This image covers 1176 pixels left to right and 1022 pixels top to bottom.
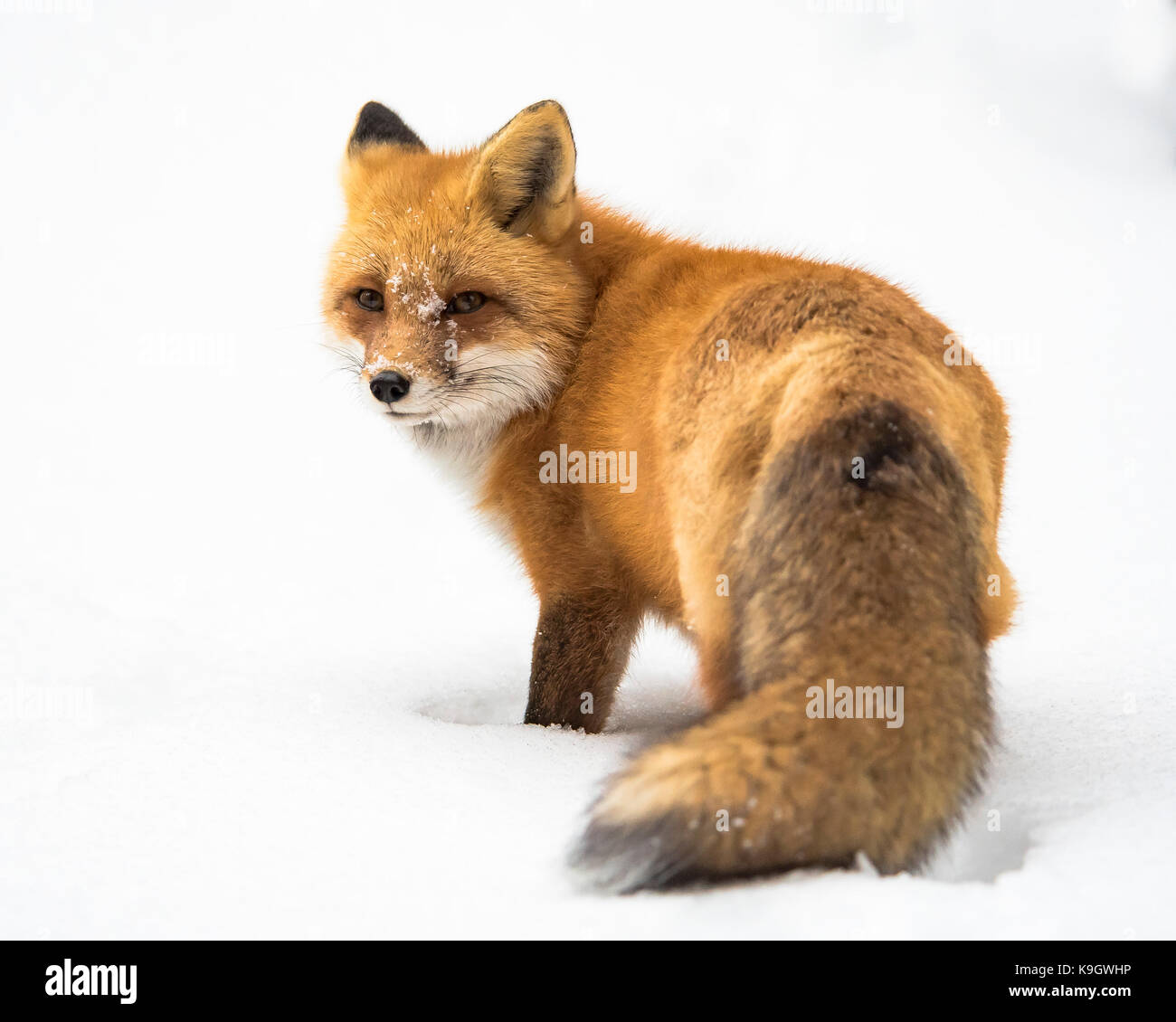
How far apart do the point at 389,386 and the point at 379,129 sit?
54.8 inches

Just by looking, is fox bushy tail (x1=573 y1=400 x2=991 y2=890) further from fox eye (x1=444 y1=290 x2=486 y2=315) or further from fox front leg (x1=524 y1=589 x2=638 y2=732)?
fox eye (x1=444 y1=290 x2=486 y2=315)

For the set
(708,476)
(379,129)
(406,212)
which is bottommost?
(708,476)

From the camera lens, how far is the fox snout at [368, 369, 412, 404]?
9.62ft

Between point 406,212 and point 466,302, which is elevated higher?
point 406,212

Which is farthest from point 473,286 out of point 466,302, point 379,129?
point 379,129

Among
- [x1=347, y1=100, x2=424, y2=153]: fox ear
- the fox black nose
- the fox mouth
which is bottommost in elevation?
the fox mouth

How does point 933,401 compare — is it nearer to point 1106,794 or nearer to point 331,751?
point 1106,794

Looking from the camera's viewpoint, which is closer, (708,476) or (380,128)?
(708,476)

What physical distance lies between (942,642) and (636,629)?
137 centimetres

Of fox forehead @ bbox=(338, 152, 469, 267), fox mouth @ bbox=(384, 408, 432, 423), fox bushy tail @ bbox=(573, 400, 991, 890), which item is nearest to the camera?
fox bushy tail @ bbox=(573, 400, 991, 890)

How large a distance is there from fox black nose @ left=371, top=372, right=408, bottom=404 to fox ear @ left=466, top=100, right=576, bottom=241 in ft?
2.11

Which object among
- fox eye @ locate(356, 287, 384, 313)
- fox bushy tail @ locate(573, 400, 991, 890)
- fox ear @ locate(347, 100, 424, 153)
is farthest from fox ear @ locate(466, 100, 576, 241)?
fox bushy tail @ locate(573, 400, 991, 890)

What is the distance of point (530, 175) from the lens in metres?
3.24

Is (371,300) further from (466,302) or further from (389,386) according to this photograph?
(389,386)
